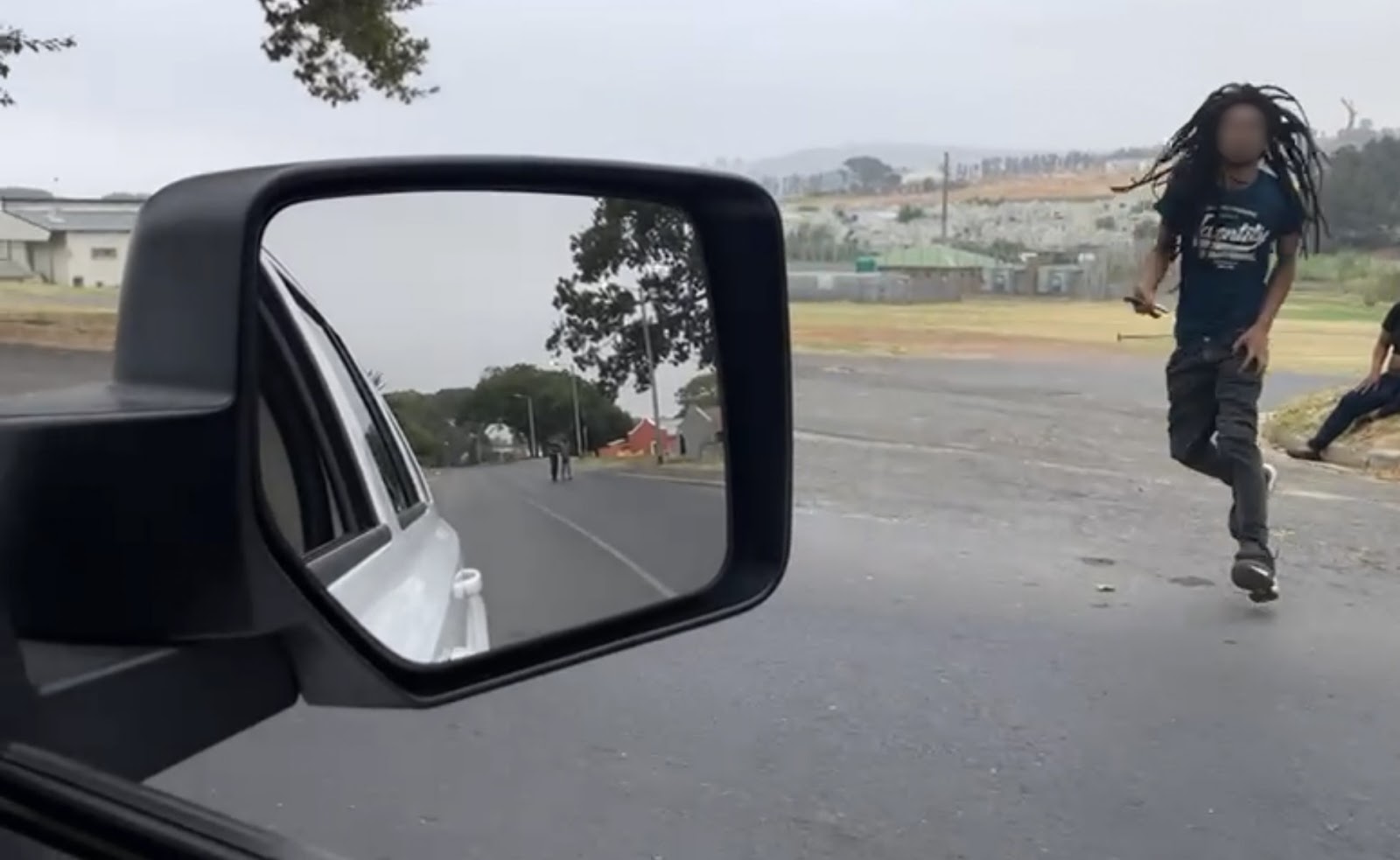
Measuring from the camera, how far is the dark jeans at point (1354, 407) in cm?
609

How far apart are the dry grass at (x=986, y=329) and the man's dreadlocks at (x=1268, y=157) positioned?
7.49 feet

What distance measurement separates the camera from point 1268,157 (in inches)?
174

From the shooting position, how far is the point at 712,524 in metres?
1.65

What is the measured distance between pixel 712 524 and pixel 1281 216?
3129 millimetres

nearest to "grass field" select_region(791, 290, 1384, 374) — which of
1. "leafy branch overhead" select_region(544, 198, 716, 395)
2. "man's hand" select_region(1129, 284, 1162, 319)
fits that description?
"man's hand" select_region(1129, 284, 1162, 319)

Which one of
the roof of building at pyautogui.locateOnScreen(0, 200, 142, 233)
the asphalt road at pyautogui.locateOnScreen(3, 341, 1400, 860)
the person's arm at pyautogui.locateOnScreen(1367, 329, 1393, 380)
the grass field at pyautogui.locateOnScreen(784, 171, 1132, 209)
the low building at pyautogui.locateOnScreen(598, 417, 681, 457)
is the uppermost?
the grass field at pyautogui.locateOnScreen(784, 171, 1132, 209)

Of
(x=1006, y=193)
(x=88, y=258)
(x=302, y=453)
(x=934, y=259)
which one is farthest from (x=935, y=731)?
(x=934, y=259)

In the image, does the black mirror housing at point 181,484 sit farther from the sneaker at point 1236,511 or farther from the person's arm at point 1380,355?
the person's arm at point 1380,355

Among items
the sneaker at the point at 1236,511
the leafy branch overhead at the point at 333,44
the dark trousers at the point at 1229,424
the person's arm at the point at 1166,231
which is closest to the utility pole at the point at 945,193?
the person's arm at the point at 1166,231

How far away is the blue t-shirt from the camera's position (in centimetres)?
434

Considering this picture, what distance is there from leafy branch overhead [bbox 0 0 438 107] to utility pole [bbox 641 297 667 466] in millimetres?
1551

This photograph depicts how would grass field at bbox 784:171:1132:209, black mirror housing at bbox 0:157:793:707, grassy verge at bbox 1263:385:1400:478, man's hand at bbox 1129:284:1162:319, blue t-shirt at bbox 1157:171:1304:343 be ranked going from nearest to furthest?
black mirror housing at bbox 0:157:793:707 < blue t-shirt at bbox 1157:171:1304:343 < man's hand at bbox 1129:284:1162:319 < grassy verge at bbox 1263:385:1400:478 < grass field at bbox 784:171:1132:209

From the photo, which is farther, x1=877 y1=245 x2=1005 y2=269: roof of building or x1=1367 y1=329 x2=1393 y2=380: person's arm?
x1=877 y1=245 x2=1005 y2=269: roof of building

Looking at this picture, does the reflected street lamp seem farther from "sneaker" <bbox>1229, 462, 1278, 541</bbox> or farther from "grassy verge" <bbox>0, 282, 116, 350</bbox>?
"sneaker" <bbox>1229, 462, 1278, 541</bbox>
